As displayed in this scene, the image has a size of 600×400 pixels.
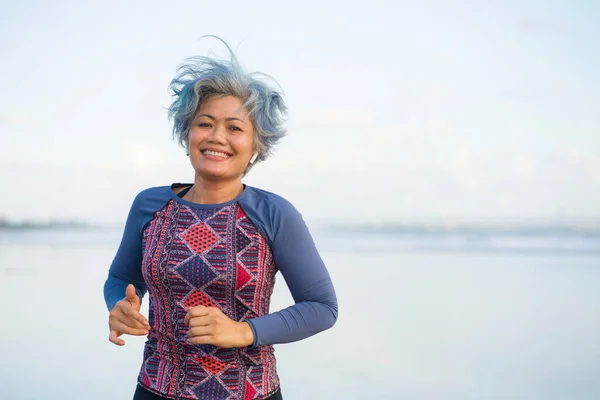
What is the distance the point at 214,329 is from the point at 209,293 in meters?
0.16

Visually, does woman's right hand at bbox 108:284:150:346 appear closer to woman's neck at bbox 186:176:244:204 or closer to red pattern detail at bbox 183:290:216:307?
red pattern detail at bbox 183:290:216:307

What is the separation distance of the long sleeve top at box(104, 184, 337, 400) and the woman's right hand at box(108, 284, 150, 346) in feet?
0.26

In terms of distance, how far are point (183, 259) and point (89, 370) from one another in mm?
2375

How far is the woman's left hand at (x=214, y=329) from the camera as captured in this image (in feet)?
4.43

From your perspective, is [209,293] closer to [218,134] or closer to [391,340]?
[218,134]

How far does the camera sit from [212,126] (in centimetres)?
158

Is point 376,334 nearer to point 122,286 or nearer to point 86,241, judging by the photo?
point 122,286

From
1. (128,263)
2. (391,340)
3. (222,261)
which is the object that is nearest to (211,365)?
(222,261)

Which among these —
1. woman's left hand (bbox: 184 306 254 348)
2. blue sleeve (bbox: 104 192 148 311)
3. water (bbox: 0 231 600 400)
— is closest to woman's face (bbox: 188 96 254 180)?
blue sleeve (bbox: 104 192 148 311)

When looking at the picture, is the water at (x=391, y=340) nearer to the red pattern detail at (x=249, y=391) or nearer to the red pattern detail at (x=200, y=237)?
the red pattern detail at (x=249, y=391)

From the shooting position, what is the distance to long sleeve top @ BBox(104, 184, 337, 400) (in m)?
1.51

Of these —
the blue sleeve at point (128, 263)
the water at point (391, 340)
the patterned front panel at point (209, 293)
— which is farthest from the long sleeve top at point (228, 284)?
the water at point (391, 340)

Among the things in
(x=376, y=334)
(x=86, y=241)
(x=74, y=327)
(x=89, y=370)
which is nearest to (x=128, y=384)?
(x=89, y=370)

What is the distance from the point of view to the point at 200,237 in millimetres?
1541
